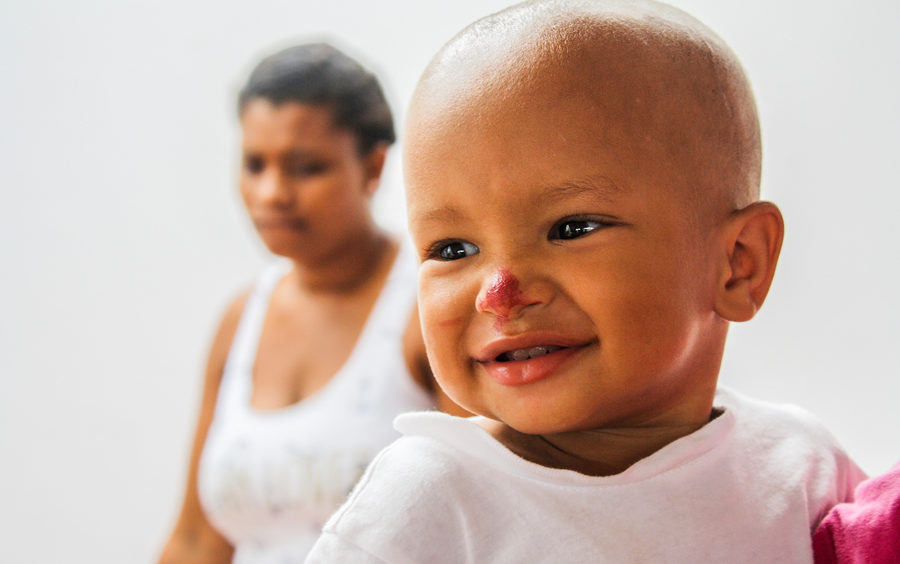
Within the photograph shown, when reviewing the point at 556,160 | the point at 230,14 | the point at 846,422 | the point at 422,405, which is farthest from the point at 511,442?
the point at 230,14

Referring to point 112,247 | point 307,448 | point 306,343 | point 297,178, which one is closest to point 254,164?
point 297,178

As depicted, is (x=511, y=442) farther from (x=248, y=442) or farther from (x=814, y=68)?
(x=248, y=442)

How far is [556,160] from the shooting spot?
0.52 m

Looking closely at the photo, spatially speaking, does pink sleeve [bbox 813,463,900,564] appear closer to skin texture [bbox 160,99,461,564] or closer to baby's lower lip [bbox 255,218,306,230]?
skin texture [bbox 160,99,461,564]

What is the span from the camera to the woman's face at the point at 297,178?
1.17 m

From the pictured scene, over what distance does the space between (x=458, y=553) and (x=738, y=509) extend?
7.3 inches

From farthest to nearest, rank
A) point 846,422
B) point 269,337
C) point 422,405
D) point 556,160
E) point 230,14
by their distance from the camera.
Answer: point 230,14
point 269,337
point 422,405
point 846,422
point 556,160

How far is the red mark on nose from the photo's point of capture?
0.52 m

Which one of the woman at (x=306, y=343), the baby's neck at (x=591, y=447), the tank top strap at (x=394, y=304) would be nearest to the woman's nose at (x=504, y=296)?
the baby's neck at (x=591, y=447)

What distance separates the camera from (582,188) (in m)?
0.52

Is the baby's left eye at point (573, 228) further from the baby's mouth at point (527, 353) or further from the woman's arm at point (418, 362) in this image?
the woman's arm at point (418, 362)

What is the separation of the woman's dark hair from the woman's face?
0.01m

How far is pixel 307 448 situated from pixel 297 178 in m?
0.34

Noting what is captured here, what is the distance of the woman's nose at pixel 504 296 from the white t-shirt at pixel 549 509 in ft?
0.28
